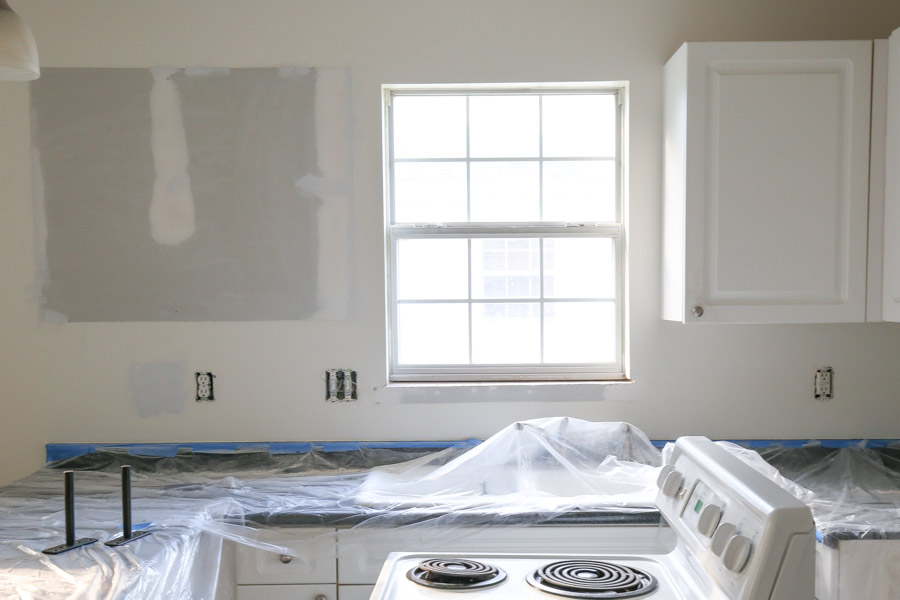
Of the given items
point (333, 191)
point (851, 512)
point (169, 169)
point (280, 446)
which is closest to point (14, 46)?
point (169, 169)

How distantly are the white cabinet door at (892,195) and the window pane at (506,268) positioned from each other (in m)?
1.17

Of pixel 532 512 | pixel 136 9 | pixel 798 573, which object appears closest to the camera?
pixel 798 573

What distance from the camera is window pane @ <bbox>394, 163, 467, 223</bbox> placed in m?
2.80

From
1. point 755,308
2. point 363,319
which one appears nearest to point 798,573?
point 755,308

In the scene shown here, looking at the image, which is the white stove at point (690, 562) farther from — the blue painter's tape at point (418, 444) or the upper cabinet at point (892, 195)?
the upper cabinet at point (892, 195)

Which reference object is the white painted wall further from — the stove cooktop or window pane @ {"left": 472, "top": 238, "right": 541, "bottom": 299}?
the stove cooktop

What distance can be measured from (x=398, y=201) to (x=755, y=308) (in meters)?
1.34

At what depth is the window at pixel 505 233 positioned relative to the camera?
9.12 feet

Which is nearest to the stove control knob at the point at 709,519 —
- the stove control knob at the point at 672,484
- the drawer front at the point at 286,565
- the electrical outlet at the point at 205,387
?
the stove control knob at the point at 672,484

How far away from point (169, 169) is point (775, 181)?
2.12 m

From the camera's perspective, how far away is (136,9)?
2656 mm

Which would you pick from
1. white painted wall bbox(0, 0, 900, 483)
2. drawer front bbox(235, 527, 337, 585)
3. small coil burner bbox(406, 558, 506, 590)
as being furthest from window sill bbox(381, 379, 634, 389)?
small coil burner bbox(406, 558, 506, 590)

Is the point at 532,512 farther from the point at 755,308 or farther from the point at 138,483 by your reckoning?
the point at 138,483

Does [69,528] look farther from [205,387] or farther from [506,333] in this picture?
[506,333]
